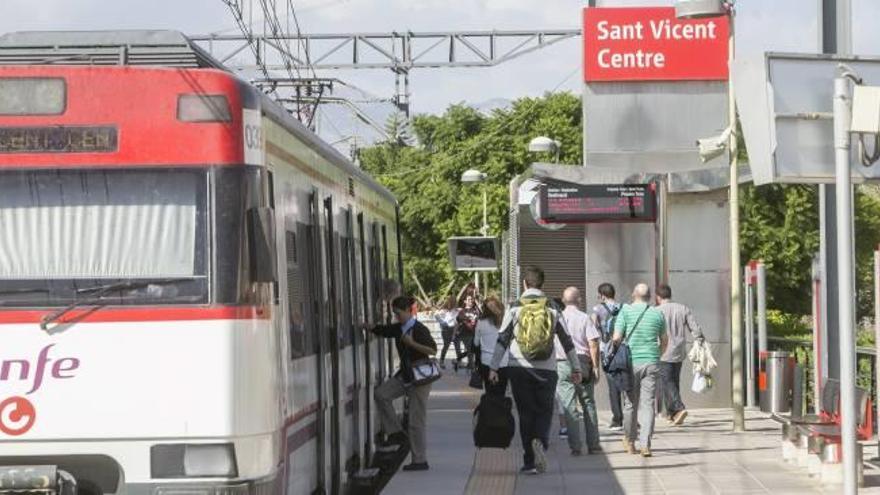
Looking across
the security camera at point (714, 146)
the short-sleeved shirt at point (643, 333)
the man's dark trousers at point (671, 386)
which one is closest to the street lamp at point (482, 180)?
the man's dark trousers at point (671, 386)

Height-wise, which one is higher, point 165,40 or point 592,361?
point 165,40

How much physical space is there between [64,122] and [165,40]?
135cm

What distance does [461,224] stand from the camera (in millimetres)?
67812

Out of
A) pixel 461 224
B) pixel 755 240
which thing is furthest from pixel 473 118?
pixel 755 240

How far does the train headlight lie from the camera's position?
30.2 feet

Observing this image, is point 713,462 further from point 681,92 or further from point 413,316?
point 681,92

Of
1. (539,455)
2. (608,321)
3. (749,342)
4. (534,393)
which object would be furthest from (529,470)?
(749,342)

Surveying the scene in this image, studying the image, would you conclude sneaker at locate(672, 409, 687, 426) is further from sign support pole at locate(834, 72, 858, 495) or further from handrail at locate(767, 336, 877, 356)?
sign support pole at locate(834, 72, 858, 495)

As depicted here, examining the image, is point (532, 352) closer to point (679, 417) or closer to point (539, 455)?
point (539, 455)

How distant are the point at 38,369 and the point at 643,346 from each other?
9236 mm

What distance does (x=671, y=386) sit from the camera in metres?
21.9

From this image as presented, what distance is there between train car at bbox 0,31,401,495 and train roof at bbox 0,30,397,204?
38cm

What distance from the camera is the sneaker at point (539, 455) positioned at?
16.3 meters

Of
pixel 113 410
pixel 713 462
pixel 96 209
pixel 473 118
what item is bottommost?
pixel 713 462
